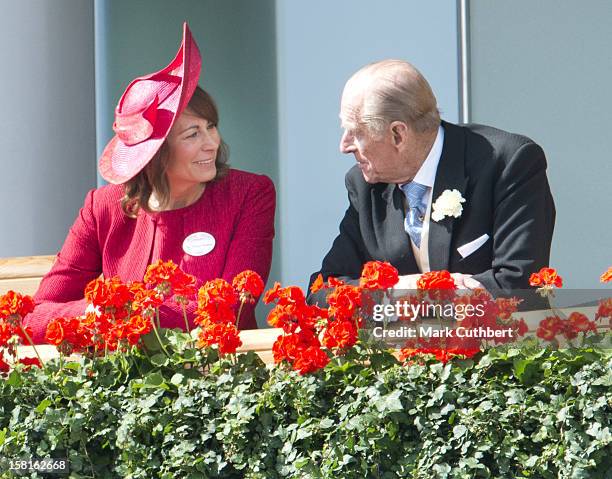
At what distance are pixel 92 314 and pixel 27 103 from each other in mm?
2864

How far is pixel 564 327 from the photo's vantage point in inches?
103

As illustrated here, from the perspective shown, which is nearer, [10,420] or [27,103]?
[10,420]

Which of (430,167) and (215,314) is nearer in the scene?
(215,314)

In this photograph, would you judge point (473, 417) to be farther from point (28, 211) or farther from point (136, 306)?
point (28, 211)

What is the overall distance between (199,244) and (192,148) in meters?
0.33

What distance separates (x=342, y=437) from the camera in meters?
2.60

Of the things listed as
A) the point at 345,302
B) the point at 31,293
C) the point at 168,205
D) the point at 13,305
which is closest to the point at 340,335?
the point at 345,302

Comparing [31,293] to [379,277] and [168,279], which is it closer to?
[168,279]

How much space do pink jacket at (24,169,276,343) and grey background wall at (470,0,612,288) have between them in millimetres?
1450

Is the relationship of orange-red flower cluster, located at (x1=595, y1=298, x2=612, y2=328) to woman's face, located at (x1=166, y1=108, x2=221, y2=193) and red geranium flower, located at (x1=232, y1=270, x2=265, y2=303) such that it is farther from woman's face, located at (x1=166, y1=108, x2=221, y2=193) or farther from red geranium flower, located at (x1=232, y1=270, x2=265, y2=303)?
woman's face, located at (x1=166, y1=108, x2=221, y2=193)

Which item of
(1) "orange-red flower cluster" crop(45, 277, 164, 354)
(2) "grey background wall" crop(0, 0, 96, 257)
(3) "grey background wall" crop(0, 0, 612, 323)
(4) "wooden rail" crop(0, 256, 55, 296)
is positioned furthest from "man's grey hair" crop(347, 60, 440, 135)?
(2) "grey background wall" crop(0, 0, 96, 257)

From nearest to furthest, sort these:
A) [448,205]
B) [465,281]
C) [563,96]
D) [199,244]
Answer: [465,281] → [448,205] → [199,244] → [563,96]

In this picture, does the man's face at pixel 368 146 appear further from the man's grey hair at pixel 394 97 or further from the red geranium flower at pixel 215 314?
the red geranium flower at pixel 215 314

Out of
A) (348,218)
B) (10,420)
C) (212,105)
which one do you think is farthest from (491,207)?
(10,420)
